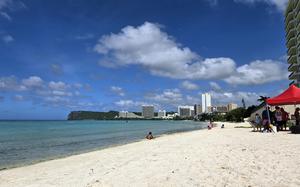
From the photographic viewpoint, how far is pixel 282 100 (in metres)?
20.8

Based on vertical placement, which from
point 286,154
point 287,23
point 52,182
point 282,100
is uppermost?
point 287,23

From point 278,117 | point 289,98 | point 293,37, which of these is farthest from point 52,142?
point 293,37

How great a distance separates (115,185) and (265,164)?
404cm

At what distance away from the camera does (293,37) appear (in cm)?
7288

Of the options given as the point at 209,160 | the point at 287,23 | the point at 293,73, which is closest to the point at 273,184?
the point at 209,160

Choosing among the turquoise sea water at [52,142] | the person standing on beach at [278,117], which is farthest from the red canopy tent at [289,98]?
the turquoise sea water at [52,142]

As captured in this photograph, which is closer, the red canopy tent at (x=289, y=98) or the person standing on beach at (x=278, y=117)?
the red canopy tent at (x=289, y=98)

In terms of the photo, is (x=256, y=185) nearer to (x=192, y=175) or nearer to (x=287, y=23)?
(x=192, y=175)

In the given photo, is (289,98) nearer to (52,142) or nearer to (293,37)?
(52,142)

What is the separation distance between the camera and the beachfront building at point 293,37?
68.2 m

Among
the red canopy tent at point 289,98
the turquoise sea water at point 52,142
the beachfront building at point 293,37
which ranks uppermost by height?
the beachfront building at point 293,37

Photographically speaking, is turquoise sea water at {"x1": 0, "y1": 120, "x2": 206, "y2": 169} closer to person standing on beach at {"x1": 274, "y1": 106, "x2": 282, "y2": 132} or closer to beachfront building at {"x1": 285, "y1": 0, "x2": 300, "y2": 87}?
person standing on beach at {"x1": 274, "y1": 106, "x2": 282, "y2": 132}

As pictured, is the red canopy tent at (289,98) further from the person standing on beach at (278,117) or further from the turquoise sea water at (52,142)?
the turquoise sea water at (52,142)

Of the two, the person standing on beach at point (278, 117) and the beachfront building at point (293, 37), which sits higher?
the beachfront building at point (293, 37)
